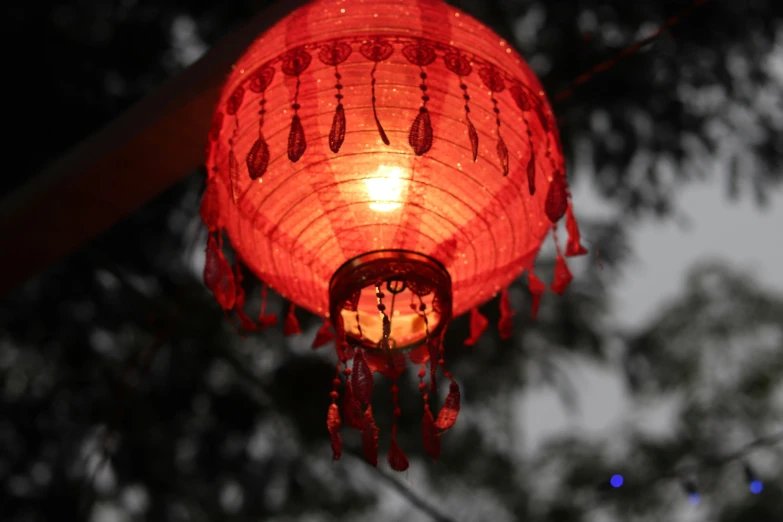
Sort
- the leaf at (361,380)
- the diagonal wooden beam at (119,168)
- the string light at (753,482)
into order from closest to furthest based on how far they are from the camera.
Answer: the leaf at (361,380), the diagonal wooden beam at (119,168), the string light at (753,482)

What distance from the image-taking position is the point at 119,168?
6.81 feet

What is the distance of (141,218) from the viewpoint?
3463mm

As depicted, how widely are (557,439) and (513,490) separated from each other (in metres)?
0.94

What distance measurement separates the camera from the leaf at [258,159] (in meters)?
1.32

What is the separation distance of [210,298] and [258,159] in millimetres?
2274

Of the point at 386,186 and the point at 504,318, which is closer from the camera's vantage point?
the point at 386,186

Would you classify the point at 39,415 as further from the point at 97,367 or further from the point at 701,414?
the point at 701,414

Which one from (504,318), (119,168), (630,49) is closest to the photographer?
(504,318)

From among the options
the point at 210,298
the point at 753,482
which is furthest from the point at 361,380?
the point at 210,298

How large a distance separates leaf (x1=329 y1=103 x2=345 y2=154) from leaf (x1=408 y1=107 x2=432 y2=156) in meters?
0.10

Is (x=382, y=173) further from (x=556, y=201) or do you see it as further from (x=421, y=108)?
(x=556, y=201)

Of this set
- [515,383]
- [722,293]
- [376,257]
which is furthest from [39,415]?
[722,293]

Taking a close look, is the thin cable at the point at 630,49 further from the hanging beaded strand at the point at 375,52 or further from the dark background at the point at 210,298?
the hanging beaded strand at the point at 375,52

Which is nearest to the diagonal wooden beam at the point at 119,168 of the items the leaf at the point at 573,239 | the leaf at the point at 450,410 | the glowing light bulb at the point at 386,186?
the glowing light bulb at the point at 386,186
